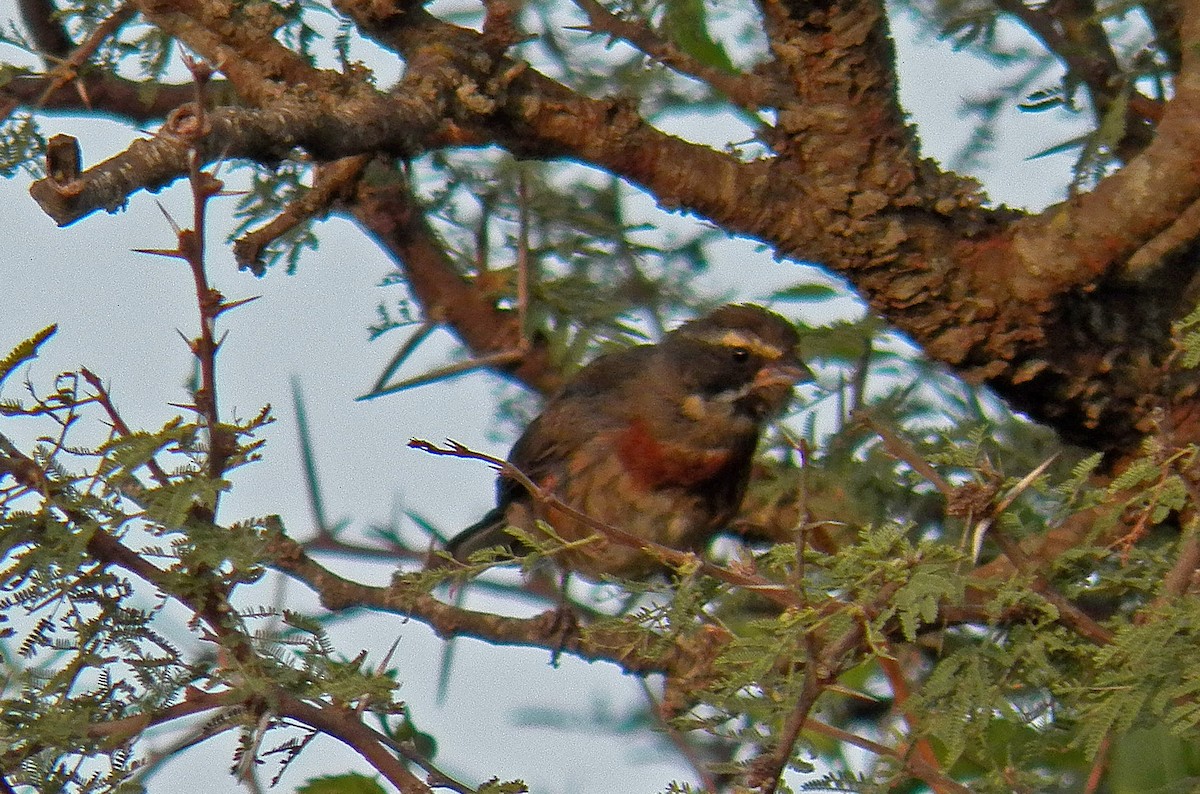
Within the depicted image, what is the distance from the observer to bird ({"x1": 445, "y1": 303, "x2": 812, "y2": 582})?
4.68m

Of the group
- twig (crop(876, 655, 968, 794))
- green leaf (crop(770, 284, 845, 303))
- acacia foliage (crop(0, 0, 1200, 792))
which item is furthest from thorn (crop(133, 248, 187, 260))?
green leaf (crop(770, 284, 845, 303))

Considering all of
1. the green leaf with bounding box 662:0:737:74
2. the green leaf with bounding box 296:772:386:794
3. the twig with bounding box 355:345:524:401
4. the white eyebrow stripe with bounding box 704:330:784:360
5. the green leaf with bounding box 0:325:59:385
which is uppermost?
the green leaf with bounding box 662:0:737:74

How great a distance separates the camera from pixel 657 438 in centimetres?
488

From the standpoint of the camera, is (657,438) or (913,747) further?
(657,438)

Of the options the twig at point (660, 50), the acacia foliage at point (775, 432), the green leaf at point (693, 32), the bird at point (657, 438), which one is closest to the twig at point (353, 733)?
the acacia foliage at point (775, 432)

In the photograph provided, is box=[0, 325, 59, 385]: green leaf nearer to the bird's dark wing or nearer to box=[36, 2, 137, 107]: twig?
box=[36, 2, 137, 107]: twig

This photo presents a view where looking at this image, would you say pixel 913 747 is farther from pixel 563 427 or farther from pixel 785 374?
pixel 563 427

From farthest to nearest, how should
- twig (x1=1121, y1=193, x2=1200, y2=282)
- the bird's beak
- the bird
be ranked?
1. the bird
2. the bird's beak
3. twig (x1=1121, y1=193, x2=1200, y2=282)

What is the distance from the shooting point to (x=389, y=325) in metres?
4.22

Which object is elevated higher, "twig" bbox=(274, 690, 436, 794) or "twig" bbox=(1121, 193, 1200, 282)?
"twig" bbox=(1121, 193, 1200, 282)

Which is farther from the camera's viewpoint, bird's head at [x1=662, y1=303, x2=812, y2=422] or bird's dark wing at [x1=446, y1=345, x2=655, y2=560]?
bird's dark wing at [x1=446, y1=345, x2=655, y2=560]

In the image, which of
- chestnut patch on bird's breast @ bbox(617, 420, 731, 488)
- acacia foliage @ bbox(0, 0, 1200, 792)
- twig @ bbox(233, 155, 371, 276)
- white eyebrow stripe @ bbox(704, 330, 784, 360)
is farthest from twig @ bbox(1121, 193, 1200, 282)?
chestnut patch on bird's breast @ bbox(617, 420, 731, 488)

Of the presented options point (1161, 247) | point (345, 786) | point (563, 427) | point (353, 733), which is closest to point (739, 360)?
point (563, 427)

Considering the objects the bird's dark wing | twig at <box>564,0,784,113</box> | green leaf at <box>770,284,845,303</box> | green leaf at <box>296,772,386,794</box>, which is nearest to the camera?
green leaf at <box>296,772,386,794</box>
